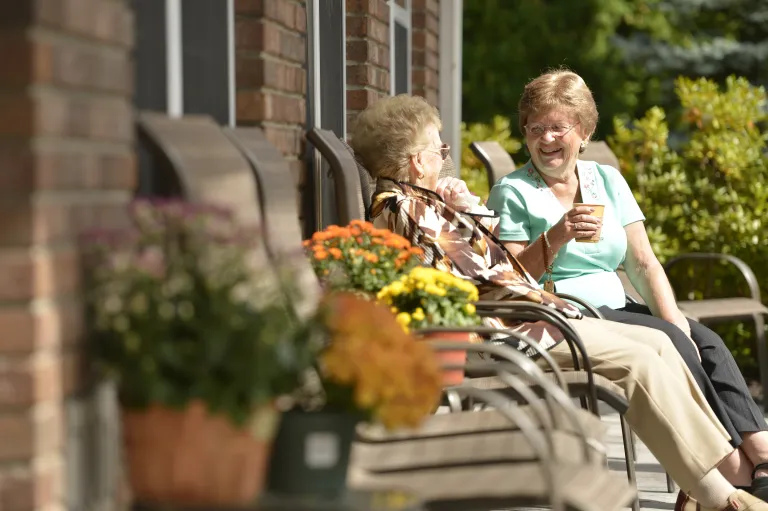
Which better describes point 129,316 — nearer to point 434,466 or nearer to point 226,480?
point 226,480

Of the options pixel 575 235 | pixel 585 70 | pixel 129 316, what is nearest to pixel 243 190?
pixel 129 316

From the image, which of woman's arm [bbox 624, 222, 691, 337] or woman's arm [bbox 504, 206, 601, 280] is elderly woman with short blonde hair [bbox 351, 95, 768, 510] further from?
woman's arm [bbox 624, 222, 691, 337]

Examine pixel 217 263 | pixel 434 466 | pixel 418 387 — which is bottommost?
pixel 434 466

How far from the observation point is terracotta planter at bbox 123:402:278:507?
2170 millimetres

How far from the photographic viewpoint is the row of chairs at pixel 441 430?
2490 millimetres

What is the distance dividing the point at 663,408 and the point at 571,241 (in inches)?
38.7

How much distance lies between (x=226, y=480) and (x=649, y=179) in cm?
626

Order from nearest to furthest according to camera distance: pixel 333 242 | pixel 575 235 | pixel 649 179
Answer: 1. pixel 333 242
2. pixel 575 235
3. pixel 649 179

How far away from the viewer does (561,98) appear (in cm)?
476

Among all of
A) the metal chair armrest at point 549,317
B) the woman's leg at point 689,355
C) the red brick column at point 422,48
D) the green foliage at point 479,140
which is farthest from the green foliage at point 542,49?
the metal chair armrest at point 549,317

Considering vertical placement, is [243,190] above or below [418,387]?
above

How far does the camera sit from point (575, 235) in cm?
434

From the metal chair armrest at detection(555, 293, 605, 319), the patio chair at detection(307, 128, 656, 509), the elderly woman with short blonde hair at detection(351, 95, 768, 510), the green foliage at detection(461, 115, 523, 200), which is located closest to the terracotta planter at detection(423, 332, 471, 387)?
the patio chair at detection(307, 128, 656, 509)

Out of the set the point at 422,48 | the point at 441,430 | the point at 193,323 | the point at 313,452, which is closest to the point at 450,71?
the point at 422,48
